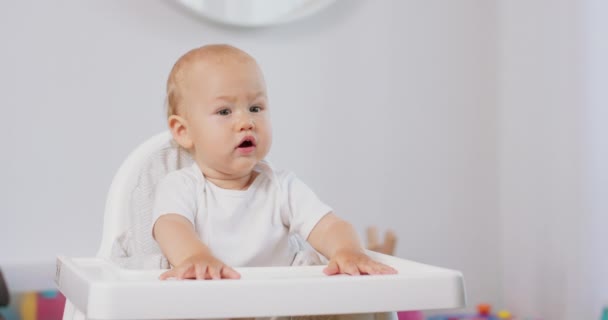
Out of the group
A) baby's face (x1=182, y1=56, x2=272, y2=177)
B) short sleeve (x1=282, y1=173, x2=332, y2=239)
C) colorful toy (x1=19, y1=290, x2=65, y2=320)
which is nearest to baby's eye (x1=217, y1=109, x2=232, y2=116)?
baby's face (x1=182, y1=56, x2=272, y2=177)

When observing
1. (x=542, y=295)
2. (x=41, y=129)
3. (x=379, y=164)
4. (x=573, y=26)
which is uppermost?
(x=573, y=26)

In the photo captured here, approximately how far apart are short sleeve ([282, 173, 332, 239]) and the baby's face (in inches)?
2.2

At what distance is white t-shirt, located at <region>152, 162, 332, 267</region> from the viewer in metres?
0.92

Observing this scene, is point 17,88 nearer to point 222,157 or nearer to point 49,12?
point 49,12

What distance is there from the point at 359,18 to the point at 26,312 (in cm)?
98

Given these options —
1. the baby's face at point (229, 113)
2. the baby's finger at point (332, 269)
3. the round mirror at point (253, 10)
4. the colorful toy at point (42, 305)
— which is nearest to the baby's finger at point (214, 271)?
the baby's finger at point (332, 269)

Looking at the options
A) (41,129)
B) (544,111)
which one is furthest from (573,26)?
(41,129)

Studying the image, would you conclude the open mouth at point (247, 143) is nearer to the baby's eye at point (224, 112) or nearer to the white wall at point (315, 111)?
the baby's eye at point (224, 112)

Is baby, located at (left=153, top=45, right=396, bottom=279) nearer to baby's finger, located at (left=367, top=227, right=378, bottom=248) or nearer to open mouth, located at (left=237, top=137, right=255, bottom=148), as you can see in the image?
open mouth, located at (left=237, top=137, right=255, bottom=148)

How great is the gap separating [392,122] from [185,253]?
3.98 feet

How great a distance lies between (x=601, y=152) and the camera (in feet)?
5.74

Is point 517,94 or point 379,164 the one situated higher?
point 517,94

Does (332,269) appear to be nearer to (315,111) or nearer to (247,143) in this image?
(247,143)

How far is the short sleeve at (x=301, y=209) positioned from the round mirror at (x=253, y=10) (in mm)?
897
